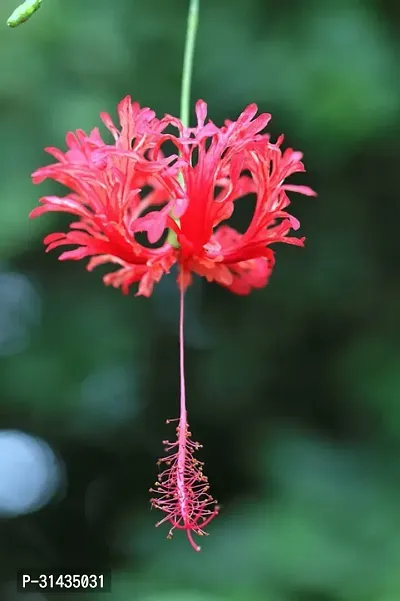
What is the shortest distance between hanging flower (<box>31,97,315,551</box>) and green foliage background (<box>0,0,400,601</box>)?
108 cm

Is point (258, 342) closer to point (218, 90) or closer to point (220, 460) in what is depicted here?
point (220, 460)

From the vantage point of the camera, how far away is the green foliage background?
2.79 meters

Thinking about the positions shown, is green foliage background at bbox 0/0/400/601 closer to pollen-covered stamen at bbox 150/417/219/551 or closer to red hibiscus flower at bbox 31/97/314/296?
pollen-covered stamen at bbox 150/417/219/551

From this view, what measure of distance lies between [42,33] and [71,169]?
4.96ft

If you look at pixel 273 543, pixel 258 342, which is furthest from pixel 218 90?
pixel 273 543

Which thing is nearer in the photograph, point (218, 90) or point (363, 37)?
point (363, 37)

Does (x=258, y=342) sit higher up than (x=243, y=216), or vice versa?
(x=243, y=216)

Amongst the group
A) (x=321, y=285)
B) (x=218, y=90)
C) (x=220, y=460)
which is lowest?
(x=220, y=460)

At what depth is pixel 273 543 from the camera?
8.85 feet

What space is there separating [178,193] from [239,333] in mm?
2204

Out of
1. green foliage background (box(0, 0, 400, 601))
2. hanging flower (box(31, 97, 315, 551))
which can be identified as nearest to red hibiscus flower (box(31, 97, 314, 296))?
hanging flower (box(31, 97, 315, 551))

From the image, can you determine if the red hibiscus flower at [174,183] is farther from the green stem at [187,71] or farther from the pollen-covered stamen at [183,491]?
the pollen-covered stamen at [183,491]

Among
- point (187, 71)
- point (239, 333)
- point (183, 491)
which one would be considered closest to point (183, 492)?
point (183, 491)

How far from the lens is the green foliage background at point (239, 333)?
110 inches
